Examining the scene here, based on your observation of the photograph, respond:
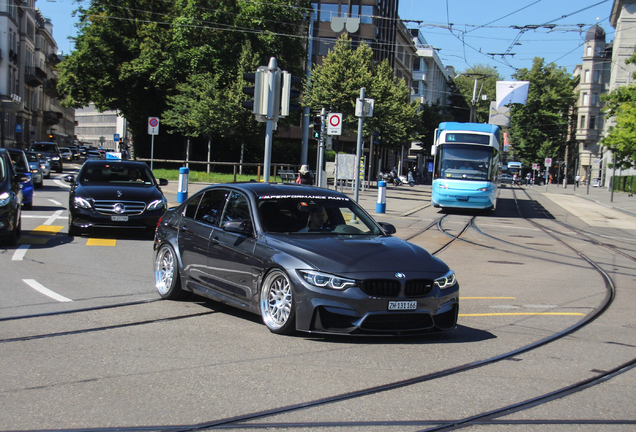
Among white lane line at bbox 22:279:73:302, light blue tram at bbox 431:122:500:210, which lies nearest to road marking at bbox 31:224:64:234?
white lane line at bbox 22:279:73:302

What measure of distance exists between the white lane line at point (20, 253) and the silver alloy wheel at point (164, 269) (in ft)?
12.3

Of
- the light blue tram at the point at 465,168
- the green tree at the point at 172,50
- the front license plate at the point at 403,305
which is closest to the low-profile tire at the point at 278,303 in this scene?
the front license plate at the point at 403,305

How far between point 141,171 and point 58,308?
815 cm

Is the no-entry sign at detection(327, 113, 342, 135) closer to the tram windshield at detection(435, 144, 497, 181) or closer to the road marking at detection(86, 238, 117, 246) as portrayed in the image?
the tram windshield at detection(435, 144, 497, 181)

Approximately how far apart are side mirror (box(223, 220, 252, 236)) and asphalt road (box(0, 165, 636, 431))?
914 millimetres

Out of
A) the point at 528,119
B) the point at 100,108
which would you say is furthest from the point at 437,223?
the point at 528,119

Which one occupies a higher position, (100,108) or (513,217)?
(100,108)

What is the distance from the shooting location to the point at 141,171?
51.2 ft

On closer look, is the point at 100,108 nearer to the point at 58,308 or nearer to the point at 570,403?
the point at 58,308

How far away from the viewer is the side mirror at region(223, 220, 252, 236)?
A: 7.24 meters

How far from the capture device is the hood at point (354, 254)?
6.41m

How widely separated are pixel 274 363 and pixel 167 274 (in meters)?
3.19

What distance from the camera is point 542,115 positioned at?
95.7 meters

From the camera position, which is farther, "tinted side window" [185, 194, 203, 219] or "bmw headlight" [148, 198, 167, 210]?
"bmw headlight" [148, 198, 167, 210]
